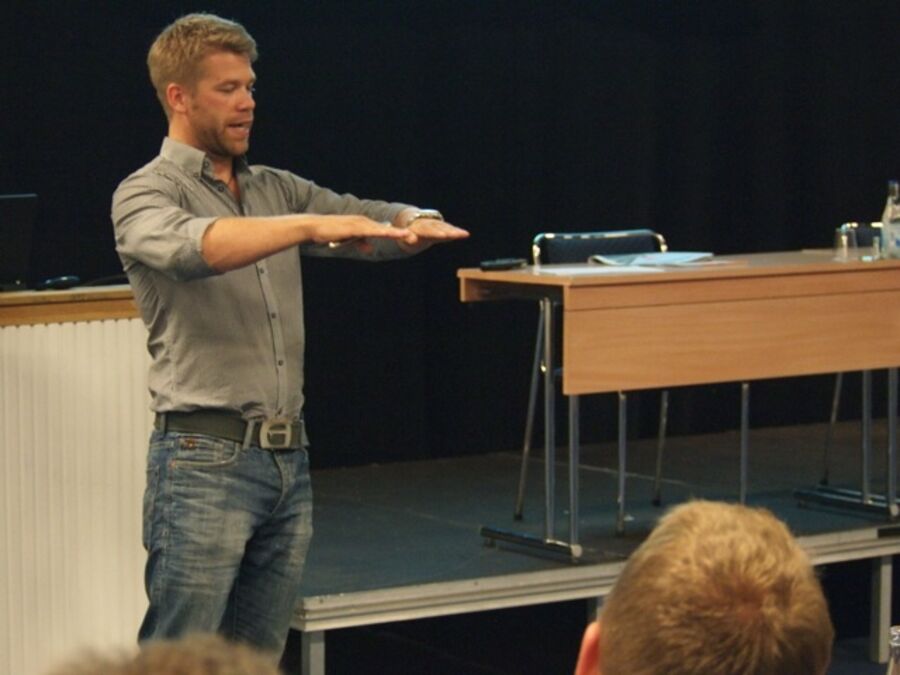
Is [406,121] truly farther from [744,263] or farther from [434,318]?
[744,263]

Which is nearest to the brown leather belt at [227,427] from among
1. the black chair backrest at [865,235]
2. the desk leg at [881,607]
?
the desk leg at [881,607]

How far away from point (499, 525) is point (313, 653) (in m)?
1.13

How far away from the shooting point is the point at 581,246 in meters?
5.07

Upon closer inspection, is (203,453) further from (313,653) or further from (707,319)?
(707,319)

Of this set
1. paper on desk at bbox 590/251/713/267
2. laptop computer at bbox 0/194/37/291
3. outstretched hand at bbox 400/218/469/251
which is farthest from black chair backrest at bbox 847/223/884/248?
laptop computer at bbox 0/194/37/291

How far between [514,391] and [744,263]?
1.97 metres

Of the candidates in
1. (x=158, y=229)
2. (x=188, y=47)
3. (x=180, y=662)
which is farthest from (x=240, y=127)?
(x=180, y=662)

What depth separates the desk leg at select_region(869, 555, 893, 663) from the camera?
16.3ft

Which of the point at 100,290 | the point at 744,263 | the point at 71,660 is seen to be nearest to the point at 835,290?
the point at 744,263

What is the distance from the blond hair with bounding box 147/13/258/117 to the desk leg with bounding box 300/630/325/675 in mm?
1504

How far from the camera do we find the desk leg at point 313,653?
407 centimetres

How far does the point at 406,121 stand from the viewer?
6258 millimetres

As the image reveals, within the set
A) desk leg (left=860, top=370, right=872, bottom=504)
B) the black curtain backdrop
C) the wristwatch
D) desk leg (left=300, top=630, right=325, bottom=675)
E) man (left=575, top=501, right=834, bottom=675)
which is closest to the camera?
man (left=575, top=501, right=834, bottom=675)

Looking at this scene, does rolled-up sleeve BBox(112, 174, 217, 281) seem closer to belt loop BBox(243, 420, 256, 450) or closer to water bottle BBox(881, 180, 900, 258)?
belt loop BBox(243, 420, 256, 450)
